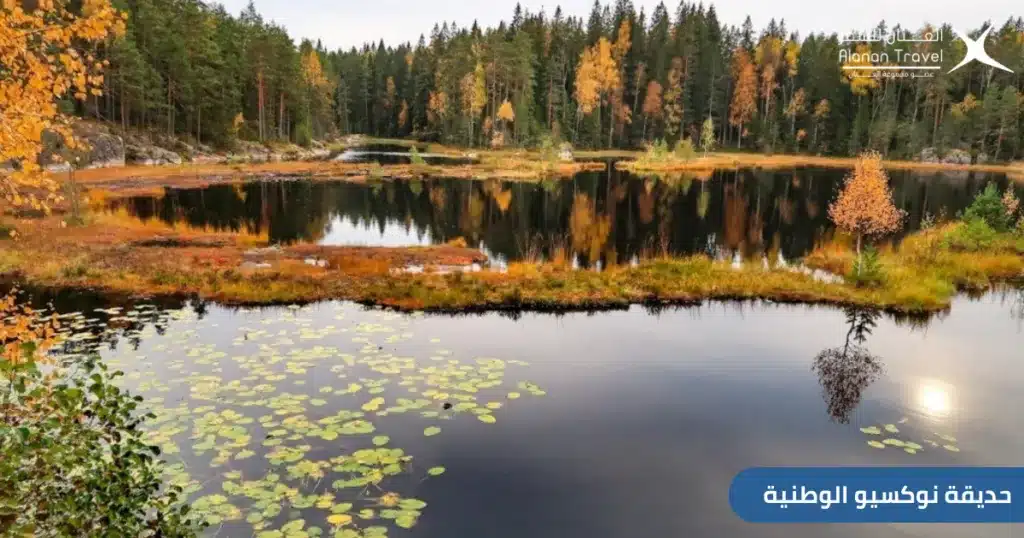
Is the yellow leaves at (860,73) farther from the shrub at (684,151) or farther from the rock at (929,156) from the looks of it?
the shrub at (684,151)

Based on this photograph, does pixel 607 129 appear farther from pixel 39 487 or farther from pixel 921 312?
pixel 39 487

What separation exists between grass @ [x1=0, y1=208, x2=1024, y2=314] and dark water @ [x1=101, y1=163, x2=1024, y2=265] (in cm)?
508

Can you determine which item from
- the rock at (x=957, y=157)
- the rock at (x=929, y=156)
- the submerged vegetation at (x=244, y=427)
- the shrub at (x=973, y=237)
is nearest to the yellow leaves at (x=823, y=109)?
the rock at (x=929, y=156)

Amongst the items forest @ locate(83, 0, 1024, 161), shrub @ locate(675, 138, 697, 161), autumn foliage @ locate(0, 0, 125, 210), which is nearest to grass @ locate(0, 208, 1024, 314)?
autumn foliage @ locate(0, 0, 125, 210)

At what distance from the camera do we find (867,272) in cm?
2600

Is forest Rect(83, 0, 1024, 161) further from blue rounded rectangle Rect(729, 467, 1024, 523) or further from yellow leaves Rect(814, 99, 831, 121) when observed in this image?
blue rounded rectangle Rect(729, 467, 1024, 523)

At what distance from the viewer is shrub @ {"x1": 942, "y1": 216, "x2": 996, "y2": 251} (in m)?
32.1

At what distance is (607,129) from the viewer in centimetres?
12175

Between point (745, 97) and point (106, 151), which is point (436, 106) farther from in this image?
point (106, 151)

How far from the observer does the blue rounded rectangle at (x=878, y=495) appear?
35.3ft

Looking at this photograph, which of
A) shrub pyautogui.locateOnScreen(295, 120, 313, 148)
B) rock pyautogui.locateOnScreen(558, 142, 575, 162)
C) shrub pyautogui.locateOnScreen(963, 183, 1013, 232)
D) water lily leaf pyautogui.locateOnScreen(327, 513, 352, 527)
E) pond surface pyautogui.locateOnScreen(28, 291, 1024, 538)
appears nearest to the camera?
water lily leaf pyautogui.locateOnScreen(327, 513, 352, 527)

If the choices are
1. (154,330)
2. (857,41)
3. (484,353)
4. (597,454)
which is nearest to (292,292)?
(154,330)

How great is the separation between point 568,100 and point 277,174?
6685 centimetres

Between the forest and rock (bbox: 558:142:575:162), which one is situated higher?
the forest
